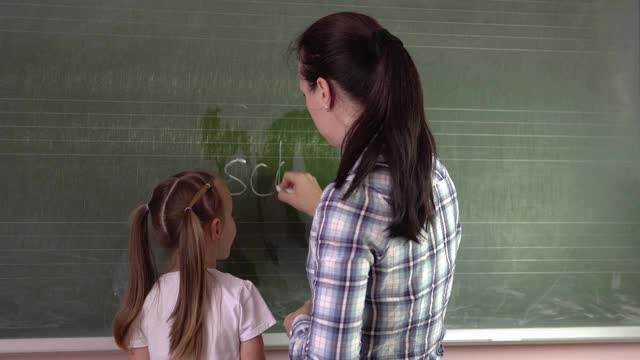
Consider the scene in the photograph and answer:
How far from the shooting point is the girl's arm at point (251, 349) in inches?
57.5

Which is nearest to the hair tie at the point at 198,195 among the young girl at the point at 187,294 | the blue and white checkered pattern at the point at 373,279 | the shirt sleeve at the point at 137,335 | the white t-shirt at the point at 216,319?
the young girl at the point at 187,294

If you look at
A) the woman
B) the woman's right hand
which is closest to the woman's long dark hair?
the woman

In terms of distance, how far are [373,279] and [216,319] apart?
Answer: 0.55 metres

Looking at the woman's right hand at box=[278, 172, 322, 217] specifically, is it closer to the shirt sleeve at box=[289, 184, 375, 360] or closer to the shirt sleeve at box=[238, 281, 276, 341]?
the shirt sleeve at box=[238, 281, 276, 341]

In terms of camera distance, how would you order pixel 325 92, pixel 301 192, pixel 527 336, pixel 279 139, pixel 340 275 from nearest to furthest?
pixel 340 275 → pixel 325 92 → pixel 301 192 → pixel 279 139 → pixel 527 336

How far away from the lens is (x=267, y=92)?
5.90 ft

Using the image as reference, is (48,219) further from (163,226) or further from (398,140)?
(398,140)

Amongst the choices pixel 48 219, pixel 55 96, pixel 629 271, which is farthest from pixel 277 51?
pixel 629 271

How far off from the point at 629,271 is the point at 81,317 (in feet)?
5.24

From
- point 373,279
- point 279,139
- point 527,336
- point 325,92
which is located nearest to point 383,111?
point 325,92

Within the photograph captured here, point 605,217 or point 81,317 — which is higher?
point 605,217

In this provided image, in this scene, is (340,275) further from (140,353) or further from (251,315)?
(140,353)

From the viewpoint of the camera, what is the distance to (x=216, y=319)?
4.74ft

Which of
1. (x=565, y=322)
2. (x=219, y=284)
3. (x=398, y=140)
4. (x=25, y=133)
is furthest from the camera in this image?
(x=565, y=322)
